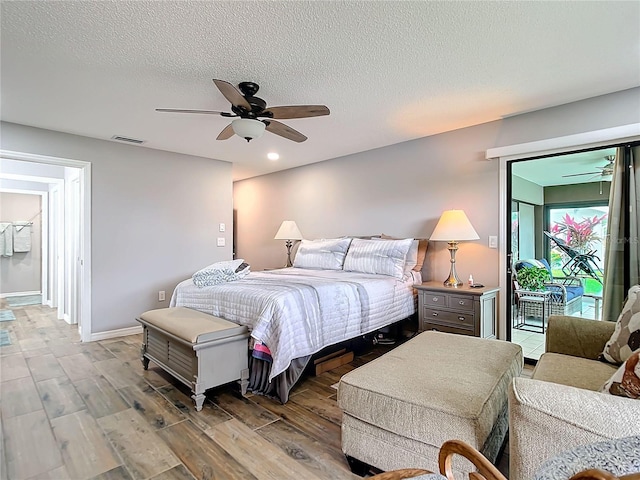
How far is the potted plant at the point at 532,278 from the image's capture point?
3.31 metres

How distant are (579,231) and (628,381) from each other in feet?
7.93

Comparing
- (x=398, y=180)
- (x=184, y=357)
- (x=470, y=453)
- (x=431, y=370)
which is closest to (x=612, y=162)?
(x=398, y=180)

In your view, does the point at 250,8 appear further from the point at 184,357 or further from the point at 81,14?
the point at 184,357

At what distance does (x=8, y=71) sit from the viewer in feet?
7.86

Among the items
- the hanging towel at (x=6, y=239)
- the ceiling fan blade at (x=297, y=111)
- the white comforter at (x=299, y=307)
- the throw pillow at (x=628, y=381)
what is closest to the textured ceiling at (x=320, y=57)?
the ceiling fan blade at (x=297, y=111)

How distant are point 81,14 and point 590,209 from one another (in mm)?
3947

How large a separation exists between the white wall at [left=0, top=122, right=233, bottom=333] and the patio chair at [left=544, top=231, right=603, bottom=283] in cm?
430

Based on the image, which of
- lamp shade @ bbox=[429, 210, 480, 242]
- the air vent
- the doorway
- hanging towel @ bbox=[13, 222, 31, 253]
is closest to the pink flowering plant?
the doorway

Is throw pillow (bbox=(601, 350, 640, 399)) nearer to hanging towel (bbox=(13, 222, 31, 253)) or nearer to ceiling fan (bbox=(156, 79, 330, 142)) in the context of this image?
ceiling fan (bbox=(156, 79, 330, 142))

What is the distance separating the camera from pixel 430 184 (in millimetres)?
3957

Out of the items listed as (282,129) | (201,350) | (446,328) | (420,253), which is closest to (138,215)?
(282,129)

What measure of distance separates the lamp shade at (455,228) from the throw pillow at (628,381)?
2230 millimetres

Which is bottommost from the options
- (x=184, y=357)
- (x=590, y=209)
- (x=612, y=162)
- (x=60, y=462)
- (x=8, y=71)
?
(x=60, y=462)

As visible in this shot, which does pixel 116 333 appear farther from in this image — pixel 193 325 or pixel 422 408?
pixel 422 408
